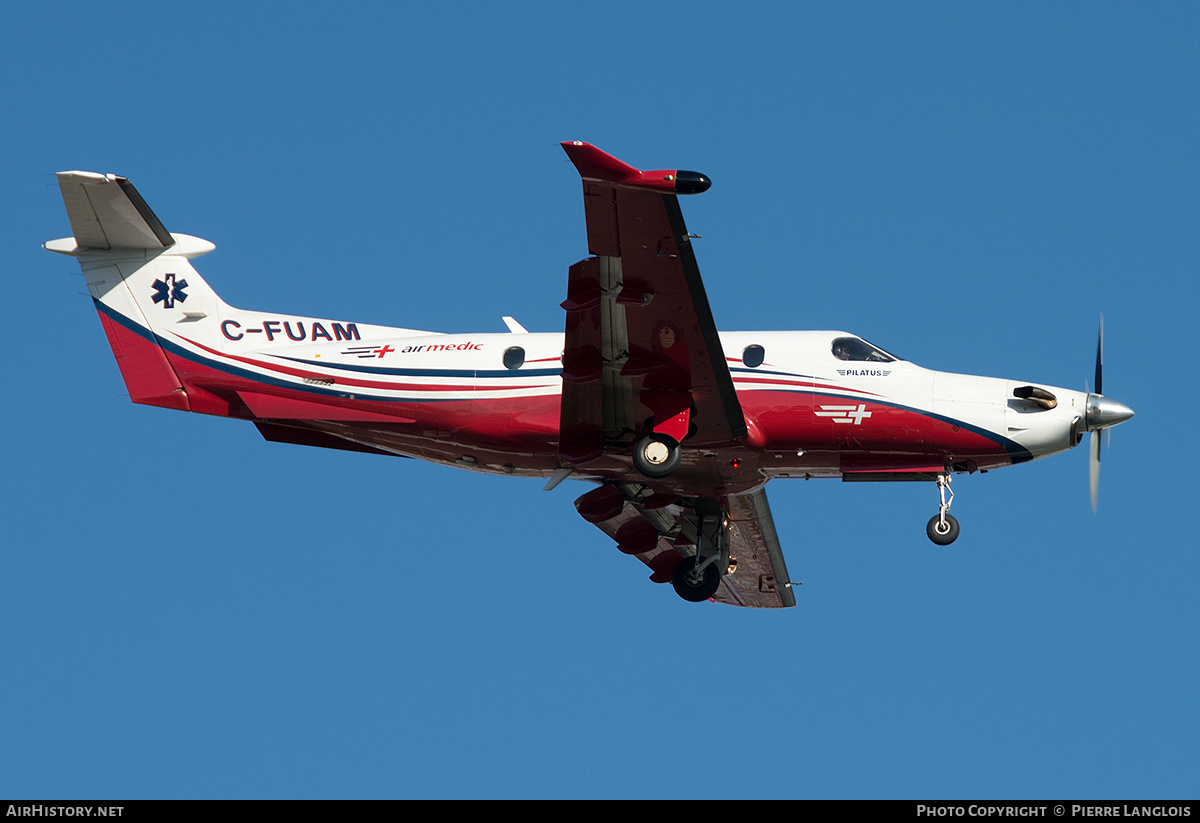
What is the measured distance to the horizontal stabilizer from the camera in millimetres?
23156

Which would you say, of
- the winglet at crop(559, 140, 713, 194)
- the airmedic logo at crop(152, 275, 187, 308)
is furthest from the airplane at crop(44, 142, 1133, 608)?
the winglet at crop(559, 140, 713, 194)

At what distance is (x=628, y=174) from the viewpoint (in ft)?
56.6

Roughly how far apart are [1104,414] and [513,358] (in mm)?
9718

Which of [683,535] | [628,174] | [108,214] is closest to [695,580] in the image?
[683,535]

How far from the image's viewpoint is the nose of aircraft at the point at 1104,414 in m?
21.3

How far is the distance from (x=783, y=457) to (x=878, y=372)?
2095 millimetres

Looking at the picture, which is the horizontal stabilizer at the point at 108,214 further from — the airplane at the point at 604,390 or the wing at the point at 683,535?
the wing at the point at 683,535

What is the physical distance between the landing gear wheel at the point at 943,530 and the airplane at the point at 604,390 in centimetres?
3

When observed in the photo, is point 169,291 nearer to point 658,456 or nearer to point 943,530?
point 658,456

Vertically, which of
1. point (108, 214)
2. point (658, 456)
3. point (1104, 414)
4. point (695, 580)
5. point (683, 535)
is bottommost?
point (695, 580)

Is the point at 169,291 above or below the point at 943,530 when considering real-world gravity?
above

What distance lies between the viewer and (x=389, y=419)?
75.0 feet
